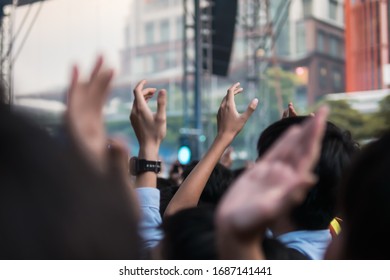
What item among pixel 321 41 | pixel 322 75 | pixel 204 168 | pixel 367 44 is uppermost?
pixel 321 41

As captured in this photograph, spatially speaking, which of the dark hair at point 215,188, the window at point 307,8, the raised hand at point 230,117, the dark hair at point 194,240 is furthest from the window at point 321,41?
the dark hair at point 194,240

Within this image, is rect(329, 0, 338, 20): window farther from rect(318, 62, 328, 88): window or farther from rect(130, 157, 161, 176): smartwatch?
rect(130, 157, 161, 176): smartwatch

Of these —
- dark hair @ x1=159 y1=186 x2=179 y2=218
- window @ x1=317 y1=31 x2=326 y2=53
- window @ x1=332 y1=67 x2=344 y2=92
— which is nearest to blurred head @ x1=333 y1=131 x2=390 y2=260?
dark hair @ x1=159 y1=186 x2=179 y2=218

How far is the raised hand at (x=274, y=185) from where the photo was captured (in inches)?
21.6

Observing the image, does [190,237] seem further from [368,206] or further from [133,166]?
[133,166]

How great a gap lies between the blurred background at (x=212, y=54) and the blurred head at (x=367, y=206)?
0.84ft

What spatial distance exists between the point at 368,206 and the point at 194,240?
26cm

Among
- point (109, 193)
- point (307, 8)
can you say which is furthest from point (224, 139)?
point (307, 8)

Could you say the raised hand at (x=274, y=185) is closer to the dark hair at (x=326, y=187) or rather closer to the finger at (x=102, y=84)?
the finger at (x=102, y=84)

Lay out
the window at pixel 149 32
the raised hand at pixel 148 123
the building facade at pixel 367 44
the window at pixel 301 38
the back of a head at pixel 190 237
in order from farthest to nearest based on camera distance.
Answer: the window at pixel 149 32, the window at pixel 301 38, the building facade at pixel 367 44, the raised hand at pixel 148 123, the back of a head at pixel 190 237

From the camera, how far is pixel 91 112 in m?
0.62

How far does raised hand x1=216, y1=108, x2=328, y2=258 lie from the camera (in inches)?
21.6

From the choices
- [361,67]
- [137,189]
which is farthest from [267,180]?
[361,67]
